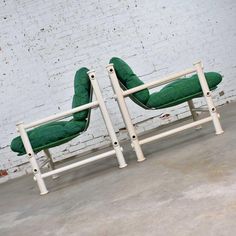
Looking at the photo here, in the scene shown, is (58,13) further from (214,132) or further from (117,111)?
(214,132)

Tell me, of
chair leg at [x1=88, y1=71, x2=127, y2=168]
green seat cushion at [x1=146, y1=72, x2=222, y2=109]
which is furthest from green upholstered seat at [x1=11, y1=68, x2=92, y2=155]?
green seat cushion at [x1=146, y1=72, x2=222, y2=109]

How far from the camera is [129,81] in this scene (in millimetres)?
3062

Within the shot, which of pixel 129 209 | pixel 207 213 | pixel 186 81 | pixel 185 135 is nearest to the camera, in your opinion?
pixel 207 213

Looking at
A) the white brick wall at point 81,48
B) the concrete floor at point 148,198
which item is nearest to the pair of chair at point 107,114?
the concrete floor at point 148,198

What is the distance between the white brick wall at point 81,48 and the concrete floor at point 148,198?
1350mm

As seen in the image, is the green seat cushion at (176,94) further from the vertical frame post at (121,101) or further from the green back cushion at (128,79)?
the vertical frame post at (121,101)

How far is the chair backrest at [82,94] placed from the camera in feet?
9.96

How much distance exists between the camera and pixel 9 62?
4613 millimetres

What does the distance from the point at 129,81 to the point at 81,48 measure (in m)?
1.79

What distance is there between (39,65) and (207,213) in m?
3.54

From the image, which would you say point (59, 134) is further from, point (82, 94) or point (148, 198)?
point (148, 198)

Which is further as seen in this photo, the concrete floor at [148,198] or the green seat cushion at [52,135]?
the green seat cushion at [52,135]

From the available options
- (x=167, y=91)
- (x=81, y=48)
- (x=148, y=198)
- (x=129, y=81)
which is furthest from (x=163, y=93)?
(x=81, y=48)

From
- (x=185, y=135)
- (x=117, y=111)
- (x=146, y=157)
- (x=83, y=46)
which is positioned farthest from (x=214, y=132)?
(x=83, y=46)
